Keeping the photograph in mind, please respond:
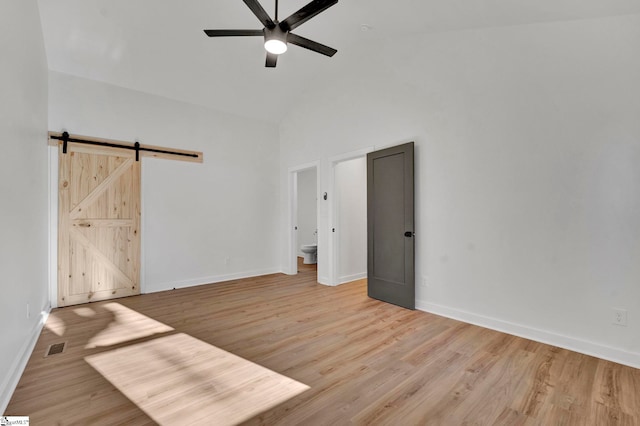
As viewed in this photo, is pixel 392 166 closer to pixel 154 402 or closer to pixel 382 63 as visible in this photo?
pixel 382 63

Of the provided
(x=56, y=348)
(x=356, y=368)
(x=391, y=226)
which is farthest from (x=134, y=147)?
(x=356, y=368)

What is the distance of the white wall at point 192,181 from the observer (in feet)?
14.0

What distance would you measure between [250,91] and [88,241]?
11.2 ft

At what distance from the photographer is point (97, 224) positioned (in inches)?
167

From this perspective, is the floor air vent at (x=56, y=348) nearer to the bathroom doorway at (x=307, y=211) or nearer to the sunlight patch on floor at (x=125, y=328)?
the sunlight patch on floor at (x=125, y=328)

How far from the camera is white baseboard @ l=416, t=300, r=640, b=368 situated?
2.40 m

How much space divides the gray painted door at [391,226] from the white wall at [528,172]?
5.8 inches

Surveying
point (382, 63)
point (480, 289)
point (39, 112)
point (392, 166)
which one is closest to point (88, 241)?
point (39, 112)

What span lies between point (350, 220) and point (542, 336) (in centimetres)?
311

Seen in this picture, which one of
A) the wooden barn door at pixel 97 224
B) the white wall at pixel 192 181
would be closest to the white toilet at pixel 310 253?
the white wall at pixel 192 181

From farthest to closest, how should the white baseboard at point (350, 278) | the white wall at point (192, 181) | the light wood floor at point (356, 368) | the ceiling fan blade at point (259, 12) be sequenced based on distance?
the white baseboard at point (350, 278) → the white wall at point (192, 181) → the ceiling fan blade at point (259, 12) → the light wood floor at point (356, 368)

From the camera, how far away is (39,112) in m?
3.24

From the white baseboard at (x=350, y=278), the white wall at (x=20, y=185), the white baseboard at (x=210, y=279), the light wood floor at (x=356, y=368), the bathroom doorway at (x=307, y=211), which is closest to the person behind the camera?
the light wood floor at (x=356, y=368)

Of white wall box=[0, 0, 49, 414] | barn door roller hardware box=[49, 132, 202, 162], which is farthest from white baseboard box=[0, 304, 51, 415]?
barn door roller hardware box=[49, 132, 202, 162]
